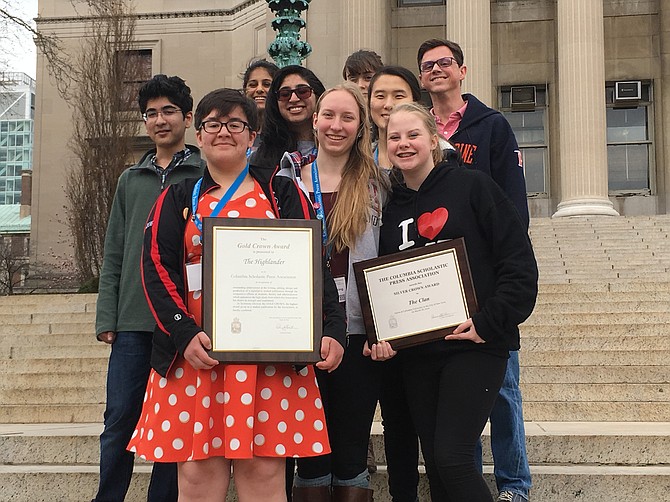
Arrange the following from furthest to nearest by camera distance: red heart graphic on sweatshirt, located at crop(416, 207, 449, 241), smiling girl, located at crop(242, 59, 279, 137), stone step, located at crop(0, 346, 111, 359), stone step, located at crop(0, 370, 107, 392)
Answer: stone step, located at crop(0, 346, 111, 359), stone step, located at crop(0, 370, 107, 392), smiling girl, located at crop(242, 59, 279, 137), red heart graphic on sweatshirt, located at crop(416, 207, 449, 241)

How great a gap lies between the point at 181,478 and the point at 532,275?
1745 millimetres

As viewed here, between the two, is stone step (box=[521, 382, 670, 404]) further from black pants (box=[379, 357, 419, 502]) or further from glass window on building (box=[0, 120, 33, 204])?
glass window on building (box=[0, 120, 33, 204])

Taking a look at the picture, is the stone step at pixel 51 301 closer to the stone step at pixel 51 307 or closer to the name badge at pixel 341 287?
the stone step at pixel 51 307

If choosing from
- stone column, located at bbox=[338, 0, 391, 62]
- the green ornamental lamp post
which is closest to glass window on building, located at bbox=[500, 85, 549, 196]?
stone column, located at bbox=[338, 0, 391, 62]

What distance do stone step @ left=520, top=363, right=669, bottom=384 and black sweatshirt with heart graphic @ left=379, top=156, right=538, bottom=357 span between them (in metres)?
3.98

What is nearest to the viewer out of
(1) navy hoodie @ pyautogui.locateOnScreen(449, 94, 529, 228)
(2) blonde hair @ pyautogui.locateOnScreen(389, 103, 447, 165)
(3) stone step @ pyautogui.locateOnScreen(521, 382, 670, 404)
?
(2) blonde hair @ pyautogui.locateOnScreen(389, 103, 447, 165)

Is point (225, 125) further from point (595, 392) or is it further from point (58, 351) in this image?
point (58, 351)

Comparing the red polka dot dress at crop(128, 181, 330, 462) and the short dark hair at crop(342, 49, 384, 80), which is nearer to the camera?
the red polka dot dress at crop(128, 181, 330, 462)

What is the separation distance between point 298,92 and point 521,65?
23.5m

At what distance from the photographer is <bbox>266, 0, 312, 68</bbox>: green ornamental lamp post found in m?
9.69

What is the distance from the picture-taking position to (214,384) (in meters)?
3.60

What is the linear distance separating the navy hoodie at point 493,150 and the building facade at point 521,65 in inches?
655

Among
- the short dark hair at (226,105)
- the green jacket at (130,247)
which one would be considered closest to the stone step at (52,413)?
the green jacket at (130,247)

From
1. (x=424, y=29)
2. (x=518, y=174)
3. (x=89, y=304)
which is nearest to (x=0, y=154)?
(x=424, y=29)
